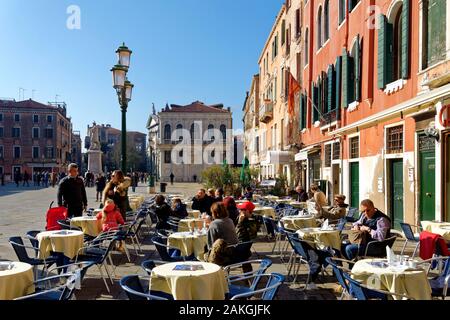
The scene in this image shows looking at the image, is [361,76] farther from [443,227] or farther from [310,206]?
[443,227]

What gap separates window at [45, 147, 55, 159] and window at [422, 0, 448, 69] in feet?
225

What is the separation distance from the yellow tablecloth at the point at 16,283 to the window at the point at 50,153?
7089 centimetres

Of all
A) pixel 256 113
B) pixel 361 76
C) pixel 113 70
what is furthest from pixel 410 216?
pixel 256 113

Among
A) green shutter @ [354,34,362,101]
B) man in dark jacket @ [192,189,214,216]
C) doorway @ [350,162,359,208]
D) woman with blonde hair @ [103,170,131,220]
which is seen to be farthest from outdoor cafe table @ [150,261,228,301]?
doorway @ [350,162,359,208]

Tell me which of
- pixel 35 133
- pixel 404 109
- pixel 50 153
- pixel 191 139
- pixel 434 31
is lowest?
pixel 404 109

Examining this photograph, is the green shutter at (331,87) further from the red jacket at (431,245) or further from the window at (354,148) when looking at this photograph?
the red jacket at (431,245)

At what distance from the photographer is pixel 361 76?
14.9 meters

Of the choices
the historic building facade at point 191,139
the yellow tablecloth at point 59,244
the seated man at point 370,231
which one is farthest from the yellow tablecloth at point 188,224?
the historic building facade at point 191,139

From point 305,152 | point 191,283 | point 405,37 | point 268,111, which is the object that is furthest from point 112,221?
point 268,111

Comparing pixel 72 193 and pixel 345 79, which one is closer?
pixel 72 193

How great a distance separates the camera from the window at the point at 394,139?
12180 mm

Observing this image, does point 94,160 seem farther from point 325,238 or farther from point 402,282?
point 402,282

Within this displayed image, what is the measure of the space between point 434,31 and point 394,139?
11.2 ft

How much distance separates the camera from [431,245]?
6121 millimetres
